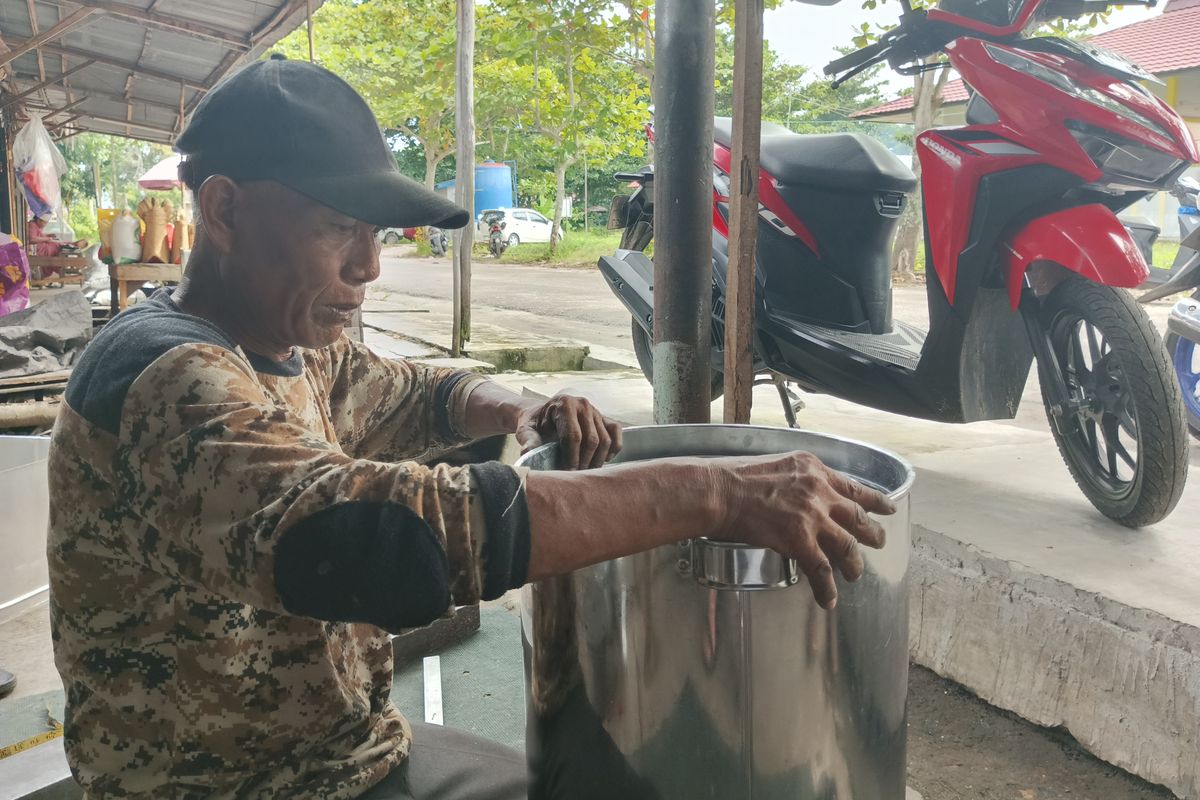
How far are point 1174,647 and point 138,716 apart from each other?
6.31 feet

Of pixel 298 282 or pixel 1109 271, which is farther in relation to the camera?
pixel 1109 271

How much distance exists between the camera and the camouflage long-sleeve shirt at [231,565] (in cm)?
88

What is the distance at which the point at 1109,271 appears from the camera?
2434 mm

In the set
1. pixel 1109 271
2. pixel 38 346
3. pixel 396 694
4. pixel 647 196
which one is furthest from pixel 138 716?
pixel 38 346

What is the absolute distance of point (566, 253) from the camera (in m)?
22.9

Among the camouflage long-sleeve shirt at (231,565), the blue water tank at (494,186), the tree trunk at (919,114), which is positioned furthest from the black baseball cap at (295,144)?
the blue water tank at (494,186)

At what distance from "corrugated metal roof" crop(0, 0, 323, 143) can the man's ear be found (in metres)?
4.46

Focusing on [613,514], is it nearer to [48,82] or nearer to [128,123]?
[48,82]

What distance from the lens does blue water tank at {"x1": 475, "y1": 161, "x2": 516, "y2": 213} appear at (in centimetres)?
3322

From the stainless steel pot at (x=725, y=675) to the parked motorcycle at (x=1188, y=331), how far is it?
354 centimetres

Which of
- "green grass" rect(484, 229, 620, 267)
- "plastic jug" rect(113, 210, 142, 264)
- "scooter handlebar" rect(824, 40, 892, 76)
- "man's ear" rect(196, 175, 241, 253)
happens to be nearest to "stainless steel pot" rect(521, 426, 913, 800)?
"man's ear" rect(196, 175, 241, 253)

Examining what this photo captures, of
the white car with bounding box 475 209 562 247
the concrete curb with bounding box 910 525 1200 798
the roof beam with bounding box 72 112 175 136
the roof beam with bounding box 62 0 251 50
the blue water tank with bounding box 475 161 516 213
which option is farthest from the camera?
the blue water tank with bounding box 475 161 516 213

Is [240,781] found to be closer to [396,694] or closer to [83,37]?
[396,694]

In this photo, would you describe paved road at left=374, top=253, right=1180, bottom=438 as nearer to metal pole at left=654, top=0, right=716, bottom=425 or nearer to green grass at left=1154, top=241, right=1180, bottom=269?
metal pole at left=654, top=0, right=716, bottom=425
